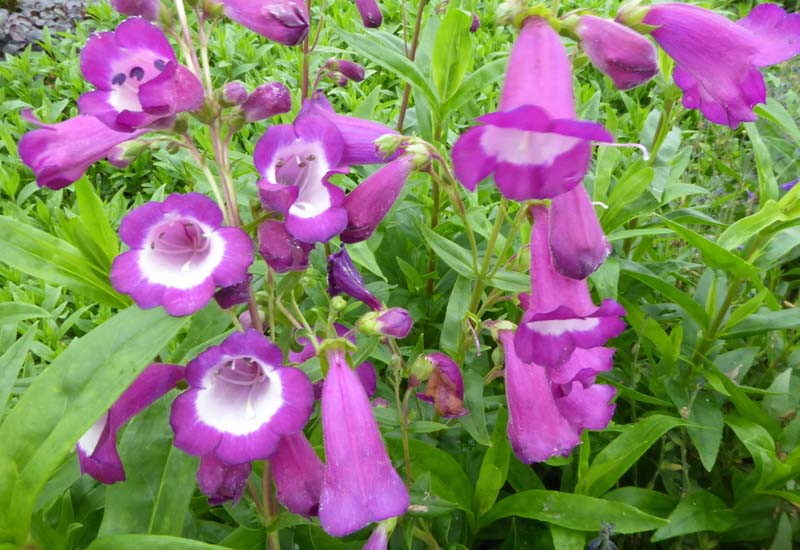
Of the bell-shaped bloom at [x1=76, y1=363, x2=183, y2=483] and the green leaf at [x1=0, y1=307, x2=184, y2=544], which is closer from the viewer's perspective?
the green leaf at [x1=0, y1=307, x2=184, y2=544]

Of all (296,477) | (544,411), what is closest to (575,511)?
(544,411)

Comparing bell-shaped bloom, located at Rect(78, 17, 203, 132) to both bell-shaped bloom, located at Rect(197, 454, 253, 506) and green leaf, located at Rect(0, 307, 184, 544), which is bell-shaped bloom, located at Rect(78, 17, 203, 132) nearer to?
green leaf, located at Rect(0, 307, 184, 544)

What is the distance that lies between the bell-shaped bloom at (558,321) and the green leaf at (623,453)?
1.62 ft

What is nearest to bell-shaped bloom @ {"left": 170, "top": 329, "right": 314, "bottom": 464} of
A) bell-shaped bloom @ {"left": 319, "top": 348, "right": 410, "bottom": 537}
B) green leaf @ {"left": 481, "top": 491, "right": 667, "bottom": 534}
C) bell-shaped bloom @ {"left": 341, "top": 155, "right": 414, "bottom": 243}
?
bell-shaped bloom @ {"left": 319, "top": 348, "right": 410, "bottom": 537}

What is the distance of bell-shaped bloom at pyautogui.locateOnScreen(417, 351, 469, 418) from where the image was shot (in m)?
1.42

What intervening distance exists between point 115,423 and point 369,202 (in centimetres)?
57

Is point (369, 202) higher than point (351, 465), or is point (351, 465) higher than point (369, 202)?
point (369, 202)

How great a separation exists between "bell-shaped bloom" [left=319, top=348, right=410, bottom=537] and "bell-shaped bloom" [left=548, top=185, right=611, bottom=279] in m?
0.40

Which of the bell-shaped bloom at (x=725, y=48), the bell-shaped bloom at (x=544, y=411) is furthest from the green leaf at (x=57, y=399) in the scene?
the bell-shaped bloom at (x=725, y=48)

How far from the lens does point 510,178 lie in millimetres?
1044

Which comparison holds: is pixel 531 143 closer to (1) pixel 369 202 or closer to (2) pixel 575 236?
(2) pixel 575 236

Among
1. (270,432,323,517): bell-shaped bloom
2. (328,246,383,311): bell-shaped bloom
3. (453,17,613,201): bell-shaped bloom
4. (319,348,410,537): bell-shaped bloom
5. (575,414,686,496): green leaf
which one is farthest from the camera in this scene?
(575,414,686,496): green leaf

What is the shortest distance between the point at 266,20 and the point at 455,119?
6.66ft

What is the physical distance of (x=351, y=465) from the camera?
113 centimetres
